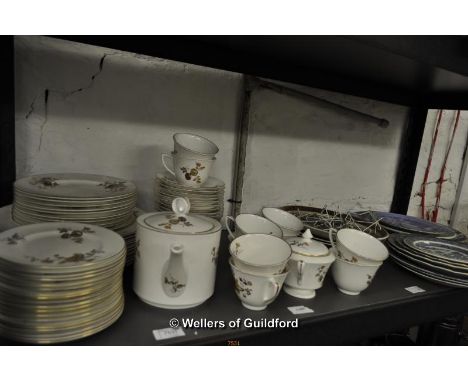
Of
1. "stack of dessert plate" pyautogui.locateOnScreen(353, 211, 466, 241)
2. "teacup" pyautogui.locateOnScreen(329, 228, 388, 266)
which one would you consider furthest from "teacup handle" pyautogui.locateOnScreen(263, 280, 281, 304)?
"stack of dessert plate" pyautogui.locateOnScreen(353, 211, 466, 241)

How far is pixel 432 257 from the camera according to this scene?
2.91 ft

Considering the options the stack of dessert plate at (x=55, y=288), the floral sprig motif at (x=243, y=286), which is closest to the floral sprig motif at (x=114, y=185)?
the stack of dessert plate at (x=55, y=288)

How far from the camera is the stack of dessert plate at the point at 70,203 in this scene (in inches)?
26.5

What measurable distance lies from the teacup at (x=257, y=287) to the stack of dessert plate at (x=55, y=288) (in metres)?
0.22

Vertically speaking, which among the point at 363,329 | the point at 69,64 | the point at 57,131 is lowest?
the point at 363,329

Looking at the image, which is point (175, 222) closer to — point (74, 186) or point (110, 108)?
point (74, 186)

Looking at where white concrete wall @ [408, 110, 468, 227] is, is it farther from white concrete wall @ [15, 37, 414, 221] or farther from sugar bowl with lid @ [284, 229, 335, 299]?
sugar bowl with lid @ [284, 229, 335, 299]

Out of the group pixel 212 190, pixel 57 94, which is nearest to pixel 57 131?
pixel 57 94

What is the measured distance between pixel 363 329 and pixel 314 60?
2.33 feet

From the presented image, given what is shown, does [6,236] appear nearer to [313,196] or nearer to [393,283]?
[393,283]

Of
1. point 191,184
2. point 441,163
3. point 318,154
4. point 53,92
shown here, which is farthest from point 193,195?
A: point 441,163

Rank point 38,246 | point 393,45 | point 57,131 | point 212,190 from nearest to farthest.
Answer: point 38,246 < point 393,45 < point 212,190 < point 57,131

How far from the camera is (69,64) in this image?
928mm

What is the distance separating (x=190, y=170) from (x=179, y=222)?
0.65ft
